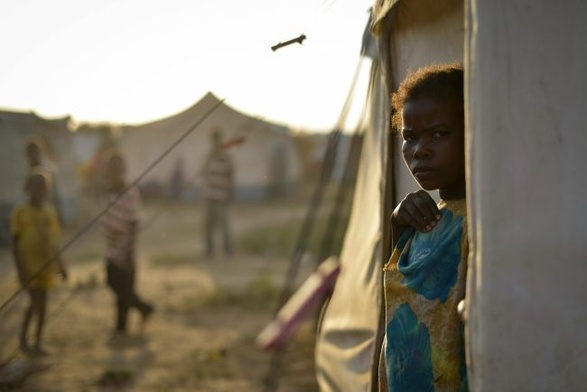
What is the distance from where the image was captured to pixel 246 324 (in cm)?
713

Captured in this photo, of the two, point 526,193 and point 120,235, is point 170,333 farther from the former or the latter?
point 526,193

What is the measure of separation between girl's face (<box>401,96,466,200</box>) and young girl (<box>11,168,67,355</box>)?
420 cm

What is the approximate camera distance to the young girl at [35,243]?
574 cm

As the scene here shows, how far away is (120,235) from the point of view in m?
6.66

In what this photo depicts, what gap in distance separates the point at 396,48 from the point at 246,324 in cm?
458

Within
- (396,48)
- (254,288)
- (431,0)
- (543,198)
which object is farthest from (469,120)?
(254,288)

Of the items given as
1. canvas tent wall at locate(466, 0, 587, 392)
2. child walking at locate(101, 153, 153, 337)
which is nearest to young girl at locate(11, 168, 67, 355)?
child walking at locate(101, 153, 153, 337)

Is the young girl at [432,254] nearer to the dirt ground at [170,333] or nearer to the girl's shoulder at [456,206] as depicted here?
the girl's shoulder at [456,206]

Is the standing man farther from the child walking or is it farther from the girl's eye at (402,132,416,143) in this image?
the girl's eye at (402,132,416,143)

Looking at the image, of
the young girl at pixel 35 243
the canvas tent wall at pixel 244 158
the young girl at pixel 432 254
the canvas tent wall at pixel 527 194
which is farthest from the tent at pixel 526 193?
the young girl at pixel 35 243

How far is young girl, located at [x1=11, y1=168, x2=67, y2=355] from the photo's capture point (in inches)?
226

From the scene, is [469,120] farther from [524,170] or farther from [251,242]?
[251,242]

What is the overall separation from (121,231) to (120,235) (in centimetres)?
4

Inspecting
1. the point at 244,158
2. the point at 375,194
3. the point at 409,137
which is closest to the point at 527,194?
the point at 409,137
